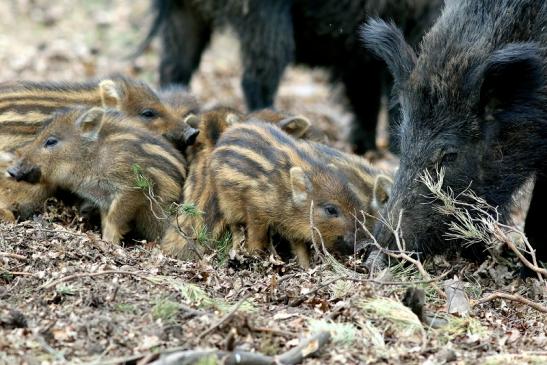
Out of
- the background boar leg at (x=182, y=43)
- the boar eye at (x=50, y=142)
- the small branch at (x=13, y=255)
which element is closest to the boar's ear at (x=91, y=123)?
the boar eye at (x=50, y=142)

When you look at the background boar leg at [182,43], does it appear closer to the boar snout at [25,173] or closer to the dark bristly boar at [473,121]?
the boar snout at [25,173]

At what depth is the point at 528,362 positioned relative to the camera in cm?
382

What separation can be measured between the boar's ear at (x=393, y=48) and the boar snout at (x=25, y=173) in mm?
2131

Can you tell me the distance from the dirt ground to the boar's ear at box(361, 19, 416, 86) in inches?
44.0

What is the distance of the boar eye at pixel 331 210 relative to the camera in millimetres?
5301

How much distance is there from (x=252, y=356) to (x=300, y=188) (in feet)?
6.14

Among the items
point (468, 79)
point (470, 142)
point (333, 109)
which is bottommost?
point (333, 109)

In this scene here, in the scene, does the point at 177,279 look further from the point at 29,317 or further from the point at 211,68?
the point at 211,68

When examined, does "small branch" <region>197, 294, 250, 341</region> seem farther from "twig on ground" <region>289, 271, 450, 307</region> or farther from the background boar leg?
the background boar leg

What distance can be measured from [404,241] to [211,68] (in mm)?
7621

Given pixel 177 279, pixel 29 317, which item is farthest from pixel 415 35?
pixel 29 317

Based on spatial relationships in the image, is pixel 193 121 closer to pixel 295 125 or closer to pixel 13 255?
pixel 295 125

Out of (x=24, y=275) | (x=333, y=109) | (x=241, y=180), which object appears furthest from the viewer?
(x=333, y=109)

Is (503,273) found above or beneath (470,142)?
beneath
